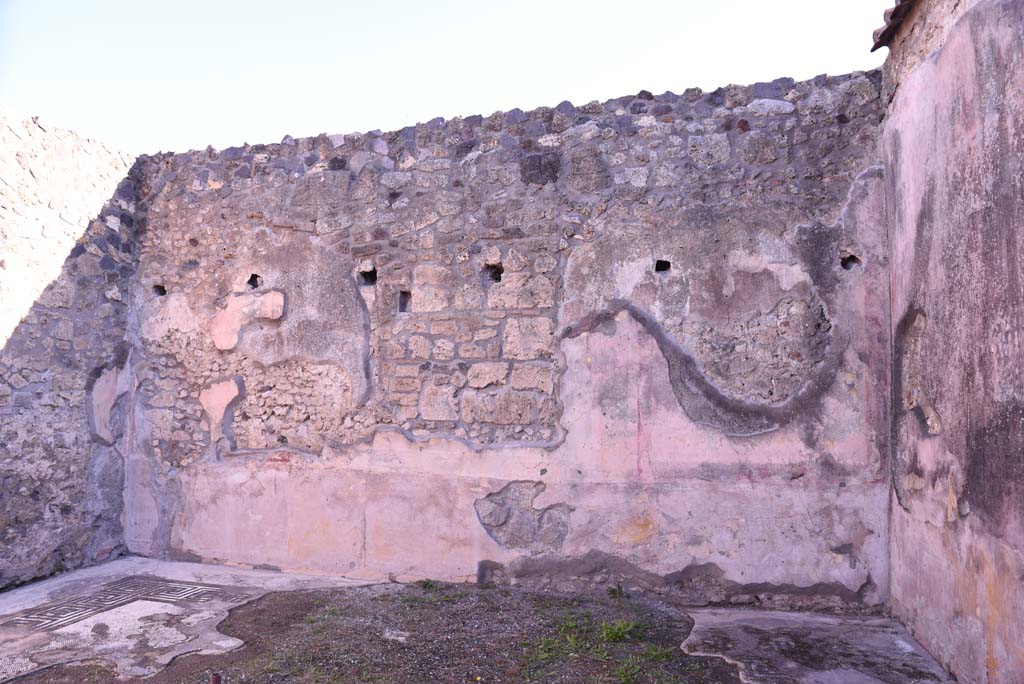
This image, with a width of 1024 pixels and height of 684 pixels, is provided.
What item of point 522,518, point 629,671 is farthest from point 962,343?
point 522,518

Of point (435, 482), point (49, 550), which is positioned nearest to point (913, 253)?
point (435, 482)

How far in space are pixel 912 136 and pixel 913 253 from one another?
503mm

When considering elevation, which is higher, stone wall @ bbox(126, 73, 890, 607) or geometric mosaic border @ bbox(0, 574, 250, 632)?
stone wall @ bbox(126, 73, 890, 607)

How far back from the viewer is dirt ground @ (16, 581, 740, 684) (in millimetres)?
2586

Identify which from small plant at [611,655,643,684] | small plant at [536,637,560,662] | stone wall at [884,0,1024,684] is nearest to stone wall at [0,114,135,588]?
small plant at [536,637,560,662]

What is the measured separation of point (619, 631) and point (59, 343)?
3488 mm

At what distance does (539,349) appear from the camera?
147 inches

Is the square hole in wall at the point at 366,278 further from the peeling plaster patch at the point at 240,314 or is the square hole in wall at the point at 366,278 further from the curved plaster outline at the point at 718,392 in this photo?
the curved plaster outline at the point at 718,392

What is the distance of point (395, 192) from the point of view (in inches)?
159

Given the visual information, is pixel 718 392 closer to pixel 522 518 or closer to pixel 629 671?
pixel 522 518

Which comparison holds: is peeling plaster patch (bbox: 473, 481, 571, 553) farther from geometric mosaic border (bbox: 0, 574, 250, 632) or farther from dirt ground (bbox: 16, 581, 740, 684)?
geometric mosaic border (bbox: 0, 574, 250, 632)

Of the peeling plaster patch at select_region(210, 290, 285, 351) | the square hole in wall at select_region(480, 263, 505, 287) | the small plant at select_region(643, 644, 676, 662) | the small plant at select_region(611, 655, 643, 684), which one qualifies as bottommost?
the small plant at select_region(643, 644, 676, 662)

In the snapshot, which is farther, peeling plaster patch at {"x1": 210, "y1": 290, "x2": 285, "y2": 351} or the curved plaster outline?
peeling plaster patch at {"x1": 210, "y1": 290, "x2": 285, "y2": 351}

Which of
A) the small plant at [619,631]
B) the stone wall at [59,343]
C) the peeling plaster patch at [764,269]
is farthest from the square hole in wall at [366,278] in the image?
the small plant at [619,631]
